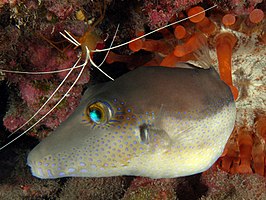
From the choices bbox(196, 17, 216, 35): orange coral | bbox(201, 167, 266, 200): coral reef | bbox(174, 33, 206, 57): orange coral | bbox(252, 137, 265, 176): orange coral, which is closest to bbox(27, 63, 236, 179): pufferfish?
bbox(174, 33, 206, 57): orange coral

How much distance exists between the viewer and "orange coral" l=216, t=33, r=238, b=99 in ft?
10.2

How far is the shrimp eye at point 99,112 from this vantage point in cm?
229

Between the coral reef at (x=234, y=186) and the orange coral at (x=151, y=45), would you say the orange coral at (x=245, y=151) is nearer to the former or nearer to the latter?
the coral reef at (x=234, y=186)

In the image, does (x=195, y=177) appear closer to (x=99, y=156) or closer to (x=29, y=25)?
(x=99, y=156)

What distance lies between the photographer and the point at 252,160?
388 cm

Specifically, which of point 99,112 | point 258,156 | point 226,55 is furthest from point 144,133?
point 258,156

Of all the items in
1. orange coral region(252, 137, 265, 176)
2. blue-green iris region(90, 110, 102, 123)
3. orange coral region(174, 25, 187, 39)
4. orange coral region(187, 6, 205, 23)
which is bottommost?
orange coral region(252, 137, 265, 176)

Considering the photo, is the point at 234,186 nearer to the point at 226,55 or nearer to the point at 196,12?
the point at 226,55

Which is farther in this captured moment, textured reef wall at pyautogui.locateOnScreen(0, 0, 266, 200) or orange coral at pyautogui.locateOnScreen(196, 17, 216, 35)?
orange coral at pyautogui.locateOnScreen(196, 17, 216, 35)

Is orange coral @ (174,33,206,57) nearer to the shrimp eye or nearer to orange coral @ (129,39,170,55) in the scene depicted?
orange coral @ (129,39,170,55)

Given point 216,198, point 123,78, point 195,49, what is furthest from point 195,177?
point 123,78

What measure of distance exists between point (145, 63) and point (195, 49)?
27.2 inches

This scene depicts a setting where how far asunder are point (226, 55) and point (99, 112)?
1.63 meters

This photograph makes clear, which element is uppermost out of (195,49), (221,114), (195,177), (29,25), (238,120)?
(29,25)
